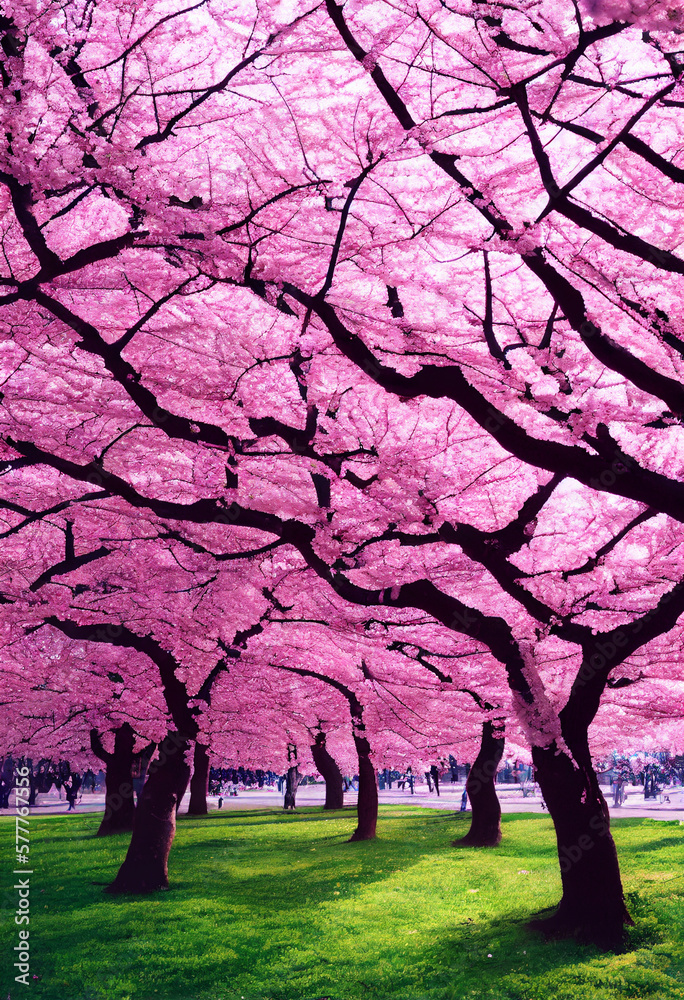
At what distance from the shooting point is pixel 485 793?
2220 centimetres

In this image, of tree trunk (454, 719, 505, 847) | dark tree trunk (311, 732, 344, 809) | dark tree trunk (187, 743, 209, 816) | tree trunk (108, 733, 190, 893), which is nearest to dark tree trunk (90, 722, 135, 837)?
dark tree trunk (311, 732, 344, 809)

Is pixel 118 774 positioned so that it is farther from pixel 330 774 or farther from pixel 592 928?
pixel 592 928

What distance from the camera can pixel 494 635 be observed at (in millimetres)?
9969

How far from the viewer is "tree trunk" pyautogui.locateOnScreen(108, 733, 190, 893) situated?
14.6 metres

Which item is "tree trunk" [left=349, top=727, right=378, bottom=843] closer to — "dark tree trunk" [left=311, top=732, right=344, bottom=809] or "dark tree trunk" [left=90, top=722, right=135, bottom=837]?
"dark tree trunk" [left=90, top=722, right=135, bottom=837]

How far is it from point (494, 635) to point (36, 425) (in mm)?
6364

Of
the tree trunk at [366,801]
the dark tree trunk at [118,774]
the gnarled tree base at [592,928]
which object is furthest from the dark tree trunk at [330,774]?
the gnarled tree base at [592,928]

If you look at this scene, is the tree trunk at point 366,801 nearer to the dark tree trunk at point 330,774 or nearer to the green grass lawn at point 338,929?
the green grass lawn at point 338,929

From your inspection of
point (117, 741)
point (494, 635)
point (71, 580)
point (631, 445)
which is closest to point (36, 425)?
point (71, 580)

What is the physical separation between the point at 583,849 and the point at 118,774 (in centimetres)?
1835

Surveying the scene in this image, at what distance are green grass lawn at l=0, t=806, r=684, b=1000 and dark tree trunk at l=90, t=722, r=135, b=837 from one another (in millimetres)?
2921

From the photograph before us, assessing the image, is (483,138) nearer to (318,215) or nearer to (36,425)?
(318,215)

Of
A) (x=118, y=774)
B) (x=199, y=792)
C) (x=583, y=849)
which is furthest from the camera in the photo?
(x=199, y=792)

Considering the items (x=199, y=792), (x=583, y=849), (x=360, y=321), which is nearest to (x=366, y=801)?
(x=583, y=849)
